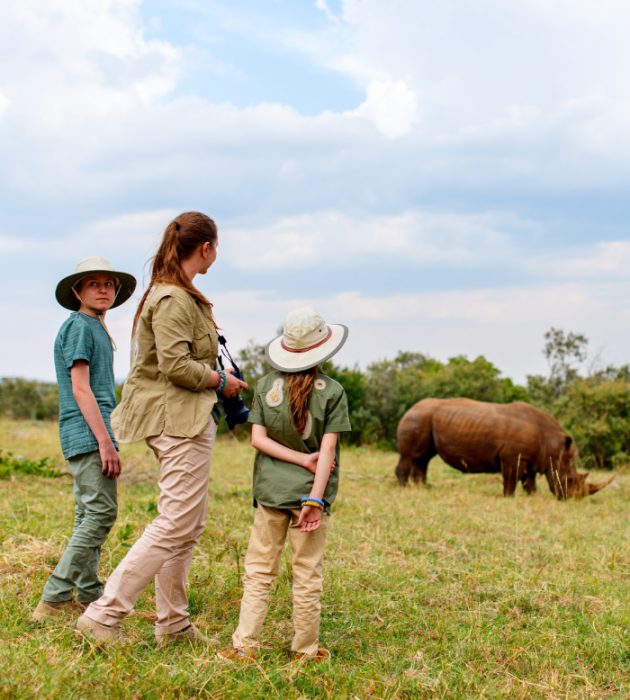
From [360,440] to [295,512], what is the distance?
61.2ft

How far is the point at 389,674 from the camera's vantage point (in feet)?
13.8

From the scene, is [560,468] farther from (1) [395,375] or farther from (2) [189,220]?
(1) [395,375]

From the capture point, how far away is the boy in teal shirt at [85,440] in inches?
181

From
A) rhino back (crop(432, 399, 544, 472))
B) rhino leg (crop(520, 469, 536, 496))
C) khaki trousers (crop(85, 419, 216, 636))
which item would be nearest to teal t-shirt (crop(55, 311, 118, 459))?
khaki trousers (crop(85, 419, 216, 636))

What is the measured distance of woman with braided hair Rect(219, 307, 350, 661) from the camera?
422 centimetres

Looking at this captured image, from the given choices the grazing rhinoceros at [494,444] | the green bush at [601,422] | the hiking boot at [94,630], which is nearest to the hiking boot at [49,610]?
the hiking boot at [94,630]

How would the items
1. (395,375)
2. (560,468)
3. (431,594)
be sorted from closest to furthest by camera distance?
(431,594) < (560,468) < (395,375)

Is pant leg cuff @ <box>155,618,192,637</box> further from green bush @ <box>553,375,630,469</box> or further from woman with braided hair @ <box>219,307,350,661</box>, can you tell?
green bush @ <box>553,375,630,469</box>

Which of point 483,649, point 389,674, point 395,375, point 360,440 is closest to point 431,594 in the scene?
point 483,649

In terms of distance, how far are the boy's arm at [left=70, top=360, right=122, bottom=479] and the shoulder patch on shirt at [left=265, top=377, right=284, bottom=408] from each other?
0.94 metres

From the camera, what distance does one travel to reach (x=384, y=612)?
210 inches

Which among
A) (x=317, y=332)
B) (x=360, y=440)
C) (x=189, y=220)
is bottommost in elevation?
(x=360, y=440)

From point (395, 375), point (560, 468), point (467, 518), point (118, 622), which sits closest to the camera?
point (118, 622)

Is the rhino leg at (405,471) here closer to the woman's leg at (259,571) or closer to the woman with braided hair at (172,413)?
the woman with braided hair at (172,413)
